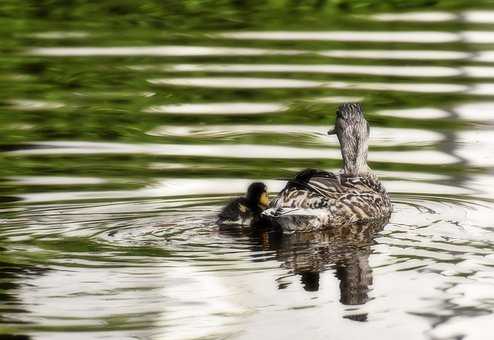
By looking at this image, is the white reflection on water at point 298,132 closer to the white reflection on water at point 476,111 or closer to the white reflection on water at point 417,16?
the white reflection on water at point 476,111

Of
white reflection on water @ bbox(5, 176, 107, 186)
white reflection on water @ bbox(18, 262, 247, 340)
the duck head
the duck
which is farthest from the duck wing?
white reflection on water @ bbox(5, 176, 107, 186)

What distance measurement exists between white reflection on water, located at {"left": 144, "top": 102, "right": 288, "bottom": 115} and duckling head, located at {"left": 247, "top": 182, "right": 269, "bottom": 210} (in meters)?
3.10

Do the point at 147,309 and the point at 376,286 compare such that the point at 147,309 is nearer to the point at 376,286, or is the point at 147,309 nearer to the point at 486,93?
the point at 376,286

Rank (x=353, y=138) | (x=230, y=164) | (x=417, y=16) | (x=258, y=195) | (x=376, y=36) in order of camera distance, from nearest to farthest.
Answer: (x=258, y=195)
(x=353, y=138)
(x=230, y=164)
(x=376, y=36)
(x=417, y=16)

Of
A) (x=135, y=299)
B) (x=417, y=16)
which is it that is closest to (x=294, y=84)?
(x=417, y=16)

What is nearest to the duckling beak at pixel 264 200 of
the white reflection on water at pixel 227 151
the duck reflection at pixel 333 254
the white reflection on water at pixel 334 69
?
the duck reflection at pixel 333 254

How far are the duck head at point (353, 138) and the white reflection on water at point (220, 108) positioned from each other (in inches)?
88.2

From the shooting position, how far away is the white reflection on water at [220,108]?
12.9 metres

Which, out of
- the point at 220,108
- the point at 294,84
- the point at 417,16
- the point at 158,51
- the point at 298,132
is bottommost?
the point at 298,132

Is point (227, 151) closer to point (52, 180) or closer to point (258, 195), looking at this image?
point (52, 180)

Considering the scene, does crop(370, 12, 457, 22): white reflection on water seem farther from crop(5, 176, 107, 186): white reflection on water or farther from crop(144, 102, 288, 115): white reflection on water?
crop(5, 176, 107, 186): white reflection on water

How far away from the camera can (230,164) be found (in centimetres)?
1127

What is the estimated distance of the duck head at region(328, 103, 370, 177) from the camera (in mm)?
10586

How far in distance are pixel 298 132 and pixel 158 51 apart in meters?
3.43
